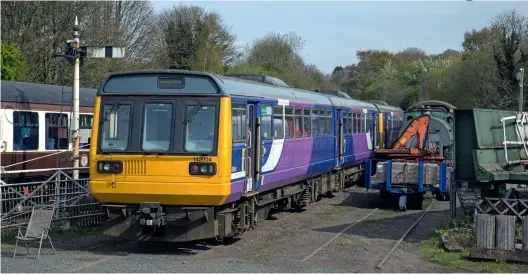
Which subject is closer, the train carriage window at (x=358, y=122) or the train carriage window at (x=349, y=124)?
the train carriage window at (x=349, y=124)

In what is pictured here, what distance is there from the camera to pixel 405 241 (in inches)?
517

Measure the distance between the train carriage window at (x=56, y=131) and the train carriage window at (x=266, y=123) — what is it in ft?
22.4

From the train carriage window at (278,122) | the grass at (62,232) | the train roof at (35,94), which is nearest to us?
the grass at (62,232)

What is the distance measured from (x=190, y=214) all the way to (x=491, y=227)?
4590 millimetres

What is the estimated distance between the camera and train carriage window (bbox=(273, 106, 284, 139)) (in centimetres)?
1416

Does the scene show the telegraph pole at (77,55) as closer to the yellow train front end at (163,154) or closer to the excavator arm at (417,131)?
the yellow train front end at (163,154)

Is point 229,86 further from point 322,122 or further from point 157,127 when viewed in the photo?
point 322,122

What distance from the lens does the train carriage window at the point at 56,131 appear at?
58.7ft

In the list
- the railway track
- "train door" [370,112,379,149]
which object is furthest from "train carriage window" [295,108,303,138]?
"train door" [370,112,379,149]

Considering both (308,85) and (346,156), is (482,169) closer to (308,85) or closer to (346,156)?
(346,156)

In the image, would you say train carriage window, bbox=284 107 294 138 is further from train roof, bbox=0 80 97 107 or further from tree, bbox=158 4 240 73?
tree, bbox=158 4 240 73

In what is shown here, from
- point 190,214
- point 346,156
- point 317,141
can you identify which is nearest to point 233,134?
point 190,214

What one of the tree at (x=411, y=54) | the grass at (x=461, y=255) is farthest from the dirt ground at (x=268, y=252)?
the tree at (x=411, y=54)

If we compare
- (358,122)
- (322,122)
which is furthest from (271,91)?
(358,122)
